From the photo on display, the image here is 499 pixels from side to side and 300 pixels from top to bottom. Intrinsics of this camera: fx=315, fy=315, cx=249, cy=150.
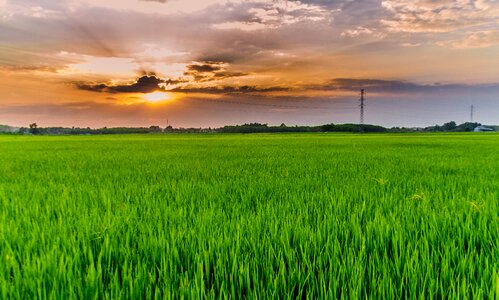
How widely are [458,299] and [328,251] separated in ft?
2.20

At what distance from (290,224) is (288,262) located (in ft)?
2.08

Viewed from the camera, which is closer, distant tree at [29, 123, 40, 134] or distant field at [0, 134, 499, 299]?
distant field at [0, 134, 499, 299]

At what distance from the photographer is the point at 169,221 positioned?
2600 millimetres

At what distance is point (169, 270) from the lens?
5.51ft

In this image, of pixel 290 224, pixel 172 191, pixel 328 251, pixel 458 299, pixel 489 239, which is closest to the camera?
pixel 458 299

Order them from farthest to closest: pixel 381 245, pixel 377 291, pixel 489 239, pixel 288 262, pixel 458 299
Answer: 1. pixel 489 239
2. pixel 381 245
3. pixel 288 262
4. pixel 377 291
5. pixel 458 299

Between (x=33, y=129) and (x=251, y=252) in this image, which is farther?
(x=33, y=129)

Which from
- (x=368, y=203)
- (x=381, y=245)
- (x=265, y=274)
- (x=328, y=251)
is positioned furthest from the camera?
(x=368, y=203)

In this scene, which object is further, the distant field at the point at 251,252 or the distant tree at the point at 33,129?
the distant tree at the point at 33,129

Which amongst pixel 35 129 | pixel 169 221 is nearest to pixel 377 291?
pixel 169 221

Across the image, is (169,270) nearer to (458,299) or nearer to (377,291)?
(377,291)

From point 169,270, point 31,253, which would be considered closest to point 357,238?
Answer: point 169,270

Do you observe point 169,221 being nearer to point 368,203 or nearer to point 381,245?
point 381,245

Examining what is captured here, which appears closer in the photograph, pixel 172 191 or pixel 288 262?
pixel 288 262
